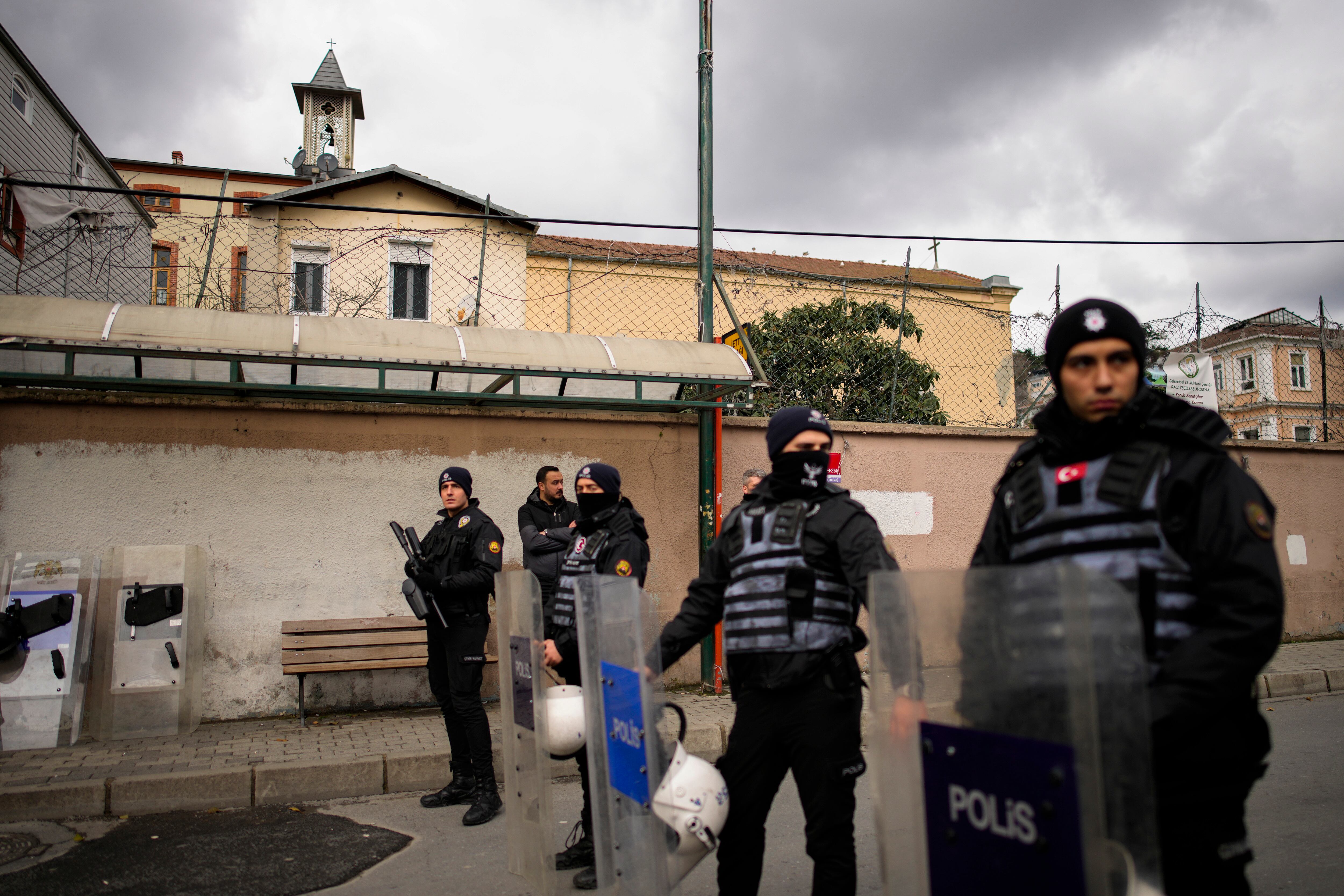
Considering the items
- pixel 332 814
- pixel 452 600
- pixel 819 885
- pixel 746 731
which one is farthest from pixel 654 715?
pixel 332 814

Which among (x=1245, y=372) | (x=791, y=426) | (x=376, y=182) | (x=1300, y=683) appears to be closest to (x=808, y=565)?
(x=791, y=426)

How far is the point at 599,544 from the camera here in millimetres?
4184

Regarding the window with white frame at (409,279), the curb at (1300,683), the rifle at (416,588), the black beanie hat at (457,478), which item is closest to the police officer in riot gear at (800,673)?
the rifle at (416,588)

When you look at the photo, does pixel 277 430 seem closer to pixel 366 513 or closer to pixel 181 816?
pixel 366 513

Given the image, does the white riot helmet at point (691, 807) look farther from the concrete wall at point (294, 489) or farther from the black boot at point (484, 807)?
the concrete wall at point (294, 489)

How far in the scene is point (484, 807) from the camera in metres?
4.85

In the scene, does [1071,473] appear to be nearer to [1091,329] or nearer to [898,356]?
[1091,329]

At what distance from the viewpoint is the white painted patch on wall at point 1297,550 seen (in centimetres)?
1046

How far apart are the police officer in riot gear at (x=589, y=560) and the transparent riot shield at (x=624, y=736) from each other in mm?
825

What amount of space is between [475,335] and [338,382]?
1242mm

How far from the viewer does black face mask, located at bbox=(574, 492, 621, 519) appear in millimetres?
4320

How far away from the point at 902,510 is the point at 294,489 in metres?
5.51

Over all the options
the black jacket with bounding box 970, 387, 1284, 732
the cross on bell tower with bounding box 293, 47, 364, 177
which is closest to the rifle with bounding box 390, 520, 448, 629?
the black jacket with bounding box 970, 387, 1284, 732

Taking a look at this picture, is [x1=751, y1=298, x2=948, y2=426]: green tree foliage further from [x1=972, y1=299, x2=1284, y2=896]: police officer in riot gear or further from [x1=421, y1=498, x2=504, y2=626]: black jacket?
[x1=972, y1=299, x2=1284, y2=896]: police officer in riot gear
